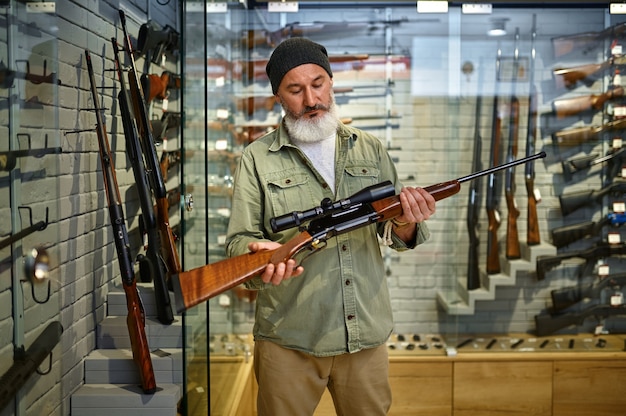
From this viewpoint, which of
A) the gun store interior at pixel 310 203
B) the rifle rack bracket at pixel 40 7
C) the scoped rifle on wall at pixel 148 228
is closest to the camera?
the rifle rack bracket at pixel 40 7

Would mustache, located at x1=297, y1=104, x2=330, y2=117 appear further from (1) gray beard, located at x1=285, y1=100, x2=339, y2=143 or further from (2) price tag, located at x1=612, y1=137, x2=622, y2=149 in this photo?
(2) price tag, located at x1=612, y1=137, x2=622, y2=149

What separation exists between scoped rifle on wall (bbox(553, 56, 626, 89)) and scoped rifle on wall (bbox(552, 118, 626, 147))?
270 millimetres

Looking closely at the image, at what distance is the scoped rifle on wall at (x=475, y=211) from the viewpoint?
461 cm

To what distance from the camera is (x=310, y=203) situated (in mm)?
2355

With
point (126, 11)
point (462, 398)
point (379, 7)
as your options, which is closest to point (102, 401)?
point (126, 11)

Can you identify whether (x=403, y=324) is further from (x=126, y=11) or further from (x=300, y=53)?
(x=300, y=53)

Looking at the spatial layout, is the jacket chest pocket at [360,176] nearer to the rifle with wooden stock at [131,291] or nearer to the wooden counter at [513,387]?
the rifle with wooden stock at [131,291]

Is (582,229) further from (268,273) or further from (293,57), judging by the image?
(268,273)

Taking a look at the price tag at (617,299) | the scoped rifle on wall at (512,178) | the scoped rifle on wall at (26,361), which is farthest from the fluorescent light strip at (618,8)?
the scoped rifle on wall at (26,361)

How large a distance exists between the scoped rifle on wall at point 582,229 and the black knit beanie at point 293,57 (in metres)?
2.71

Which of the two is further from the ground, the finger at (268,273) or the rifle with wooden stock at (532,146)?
the rifle with wooden stock at (532,146)

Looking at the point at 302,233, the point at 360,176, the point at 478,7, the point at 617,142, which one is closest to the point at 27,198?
the point at 302,233

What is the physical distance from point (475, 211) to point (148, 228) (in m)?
2.55

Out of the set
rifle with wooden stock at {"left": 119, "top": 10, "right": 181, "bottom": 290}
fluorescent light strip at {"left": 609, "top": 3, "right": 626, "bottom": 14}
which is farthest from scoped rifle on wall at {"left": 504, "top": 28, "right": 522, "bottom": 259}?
rifle with wooden stock at {"left": 119, "top": 10, "right": 181, "bottom": 290}
